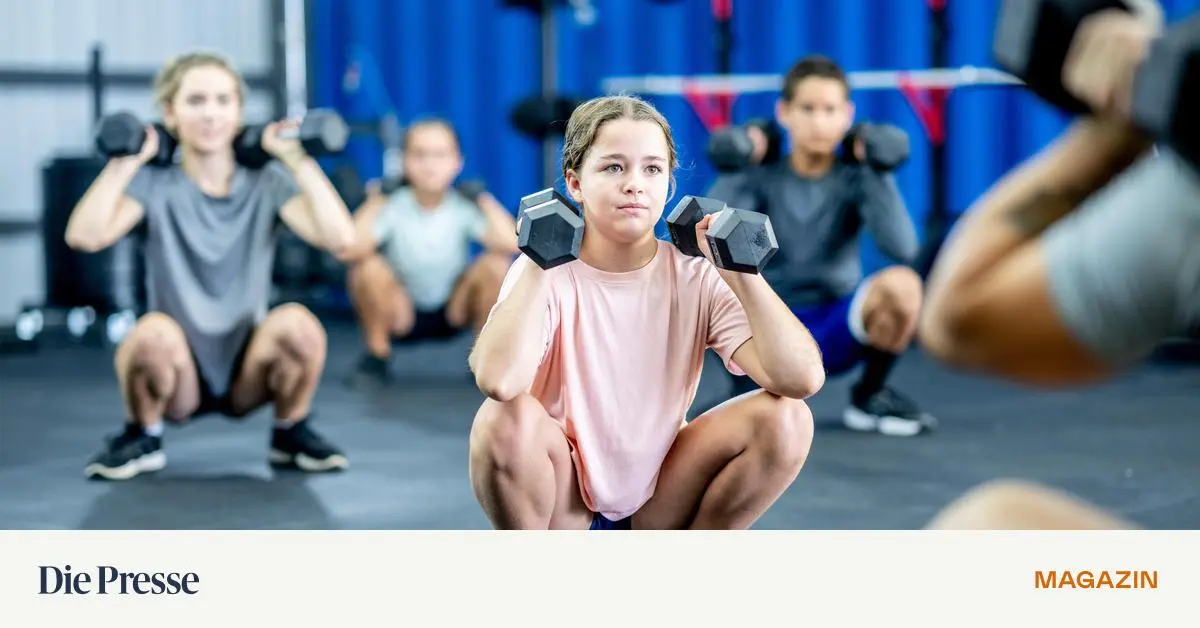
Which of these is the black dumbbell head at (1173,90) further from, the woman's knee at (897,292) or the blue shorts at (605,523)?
the woman's knee at (897,292)

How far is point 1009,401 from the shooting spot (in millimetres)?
3215

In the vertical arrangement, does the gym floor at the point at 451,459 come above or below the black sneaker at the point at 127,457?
below

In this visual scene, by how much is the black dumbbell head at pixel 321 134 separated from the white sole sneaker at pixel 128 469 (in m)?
0.64

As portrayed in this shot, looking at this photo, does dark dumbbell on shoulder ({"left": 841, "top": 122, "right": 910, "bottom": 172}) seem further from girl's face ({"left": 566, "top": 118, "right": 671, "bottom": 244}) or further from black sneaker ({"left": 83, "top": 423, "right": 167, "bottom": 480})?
black sneaker ({"left": 83, "top": 423, "right": 167, "bottom": 480})

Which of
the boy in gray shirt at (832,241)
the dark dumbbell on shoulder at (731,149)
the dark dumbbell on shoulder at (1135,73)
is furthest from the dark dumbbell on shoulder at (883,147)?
the dark dumbbell on shoulder at (1135,73)

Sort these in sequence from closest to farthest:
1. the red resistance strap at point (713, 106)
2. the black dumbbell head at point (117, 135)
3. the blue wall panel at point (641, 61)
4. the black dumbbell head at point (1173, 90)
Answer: the black dumbbell head at point (1173, 90)
the black dumbbell head at point (117, 135)
the red resistance strap at point (713, 106)
the blue wall panel at point (641, 61)

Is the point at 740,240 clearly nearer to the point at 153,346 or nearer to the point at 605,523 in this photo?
the point at 605,523

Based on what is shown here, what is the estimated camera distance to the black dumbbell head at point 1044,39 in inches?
Result: 26.5

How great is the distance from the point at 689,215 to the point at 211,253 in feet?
4.29

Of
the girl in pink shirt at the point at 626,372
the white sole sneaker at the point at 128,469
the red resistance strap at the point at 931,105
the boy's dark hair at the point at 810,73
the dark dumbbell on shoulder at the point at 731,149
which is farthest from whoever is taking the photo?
the red resistance strap at the point at 931,105
